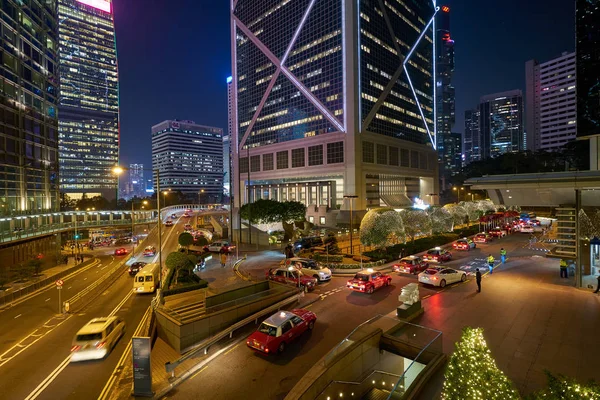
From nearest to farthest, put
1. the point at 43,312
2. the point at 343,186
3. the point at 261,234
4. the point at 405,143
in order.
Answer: the point at 43,312 → the point at 261,234 → the point at 343,186 → the point at 405,143

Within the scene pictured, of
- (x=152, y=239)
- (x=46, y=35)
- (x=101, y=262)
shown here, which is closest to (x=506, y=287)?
(x=101, y=262)

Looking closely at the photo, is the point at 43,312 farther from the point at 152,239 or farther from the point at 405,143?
the point at 405,143

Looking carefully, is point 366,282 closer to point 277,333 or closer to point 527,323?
point 527,323

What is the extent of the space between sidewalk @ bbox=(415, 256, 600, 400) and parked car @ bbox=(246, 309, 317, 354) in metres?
5.84

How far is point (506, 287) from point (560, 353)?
10237mm

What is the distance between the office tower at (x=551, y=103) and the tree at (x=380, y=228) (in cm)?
16843

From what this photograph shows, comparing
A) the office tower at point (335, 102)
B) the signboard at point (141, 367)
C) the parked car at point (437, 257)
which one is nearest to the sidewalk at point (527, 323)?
the parked car at point (437, 257)

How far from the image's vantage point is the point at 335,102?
76062 mm

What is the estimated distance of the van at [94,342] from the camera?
532 inches

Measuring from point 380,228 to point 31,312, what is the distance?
1146 inches

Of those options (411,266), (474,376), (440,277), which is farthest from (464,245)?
(474,376)

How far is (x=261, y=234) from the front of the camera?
1988 inches

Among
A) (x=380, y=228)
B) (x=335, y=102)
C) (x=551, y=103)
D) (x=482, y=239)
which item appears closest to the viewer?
(x=380, y=228)

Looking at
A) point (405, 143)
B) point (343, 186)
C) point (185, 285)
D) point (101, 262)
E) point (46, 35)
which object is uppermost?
point (46, 35)
